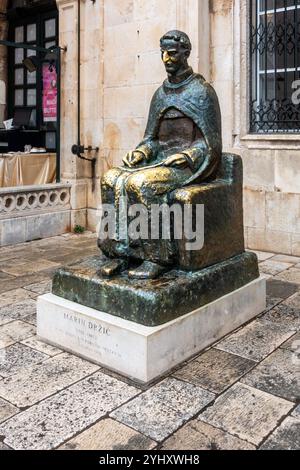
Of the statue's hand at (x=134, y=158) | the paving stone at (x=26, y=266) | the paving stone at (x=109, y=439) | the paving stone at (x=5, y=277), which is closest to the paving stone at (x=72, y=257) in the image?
the paving stone at (x=26, y=266)

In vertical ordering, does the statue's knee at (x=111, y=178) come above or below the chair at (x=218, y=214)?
above

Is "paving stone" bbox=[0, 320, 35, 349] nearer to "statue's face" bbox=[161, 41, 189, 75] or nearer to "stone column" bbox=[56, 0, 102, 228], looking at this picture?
"statue's face" bbox=[161, 41, 189, 75]

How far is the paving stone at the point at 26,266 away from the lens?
5.75 metres

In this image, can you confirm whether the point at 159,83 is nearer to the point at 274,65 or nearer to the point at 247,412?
the point at 274,65

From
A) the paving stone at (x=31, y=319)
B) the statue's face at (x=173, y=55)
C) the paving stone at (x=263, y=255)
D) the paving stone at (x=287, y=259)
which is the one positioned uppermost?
the statue's face at (x=173, y=55)

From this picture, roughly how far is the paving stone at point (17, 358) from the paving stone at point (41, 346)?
41mm

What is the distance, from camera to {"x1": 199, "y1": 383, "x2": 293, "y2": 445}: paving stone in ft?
8.32

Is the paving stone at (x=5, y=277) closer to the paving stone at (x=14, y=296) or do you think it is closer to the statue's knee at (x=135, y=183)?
the paving stone at (x=14, y=296)

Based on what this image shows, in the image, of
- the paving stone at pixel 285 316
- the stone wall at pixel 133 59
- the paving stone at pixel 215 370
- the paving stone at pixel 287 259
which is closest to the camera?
the paving stone at pixel 215 370

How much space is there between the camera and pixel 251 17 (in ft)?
21.6

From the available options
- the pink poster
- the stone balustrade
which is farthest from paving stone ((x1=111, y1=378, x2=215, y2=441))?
the pink poster

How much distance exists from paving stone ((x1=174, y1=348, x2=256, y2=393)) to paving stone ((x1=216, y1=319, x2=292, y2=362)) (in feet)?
0.32

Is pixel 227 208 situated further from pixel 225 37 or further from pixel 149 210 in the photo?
pixel 225 37

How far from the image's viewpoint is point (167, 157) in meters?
3.85
